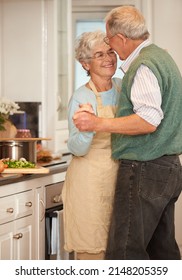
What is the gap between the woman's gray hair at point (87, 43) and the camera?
323 centimetres

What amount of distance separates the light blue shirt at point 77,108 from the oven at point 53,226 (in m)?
0.65

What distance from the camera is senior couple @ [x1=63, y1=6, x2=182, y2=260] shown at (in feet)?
9.31

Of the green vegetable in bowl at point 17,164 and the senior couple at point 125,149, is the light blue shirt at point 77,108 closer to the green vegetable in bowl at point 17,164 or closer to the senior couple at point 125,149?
the senior couple at point 125,149

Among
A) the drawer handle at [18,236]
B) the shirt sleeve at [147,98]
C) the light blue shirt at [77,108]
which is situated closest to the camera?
the shirt sleeve at [147,98]

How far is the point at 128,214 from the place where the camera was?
9.57 ft

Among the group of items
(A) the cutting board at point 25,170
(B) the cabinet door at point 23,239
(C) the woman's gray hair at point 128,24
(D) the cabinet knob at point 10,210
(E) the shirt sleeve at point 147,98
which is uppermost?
(C) the woman's gray hair at point 128,24

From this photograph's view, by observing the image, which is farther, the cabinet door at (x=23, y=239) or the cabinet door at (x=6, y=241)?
the cabinet door at (x=23, y=239)

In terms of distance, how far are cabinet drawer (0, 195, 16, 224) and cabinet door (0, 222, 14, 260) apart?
29mm

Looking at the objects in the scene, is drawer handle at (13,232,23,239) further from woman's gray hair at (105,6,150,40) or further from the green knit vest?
woman's gray hair at (105,6,150,40)

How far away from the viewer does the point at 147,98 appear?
9.16ft

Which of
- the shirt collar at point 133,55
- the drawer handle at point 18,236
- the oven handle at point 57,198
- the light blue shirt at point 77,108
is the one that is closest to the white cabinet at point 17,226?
the drawer handle at point 18,236

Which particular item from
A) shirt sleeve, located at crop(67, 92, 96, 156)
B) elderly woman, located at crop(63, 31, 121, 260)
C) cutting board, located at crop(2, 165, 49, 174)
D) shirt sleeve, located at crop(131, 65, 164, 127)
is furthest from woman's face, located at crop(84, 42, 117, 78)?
cutting board, located at crop(2, 165, 49, 174)
